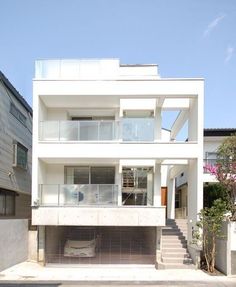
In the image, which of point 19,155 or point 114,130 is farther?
point 19,155

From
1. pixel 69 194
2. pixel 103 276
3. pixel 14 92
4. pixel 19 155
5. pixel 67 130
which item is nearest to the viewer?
pixel 103 276

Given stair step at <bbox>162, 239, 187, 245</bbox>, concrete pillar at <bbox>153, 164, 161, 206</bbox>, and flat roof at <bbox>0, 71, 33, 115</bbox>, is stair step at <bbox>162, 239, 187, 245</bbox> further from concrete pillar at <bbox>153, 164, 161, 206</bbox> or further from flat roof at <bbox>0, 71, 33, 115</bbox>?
flat roof at <bbox>0, 71, 33, 115</bbox>

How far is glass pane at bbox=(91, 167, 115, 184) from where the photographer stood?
20.7 meters

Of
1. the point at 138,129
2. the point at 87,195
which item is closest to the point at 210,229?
the point at 138,129

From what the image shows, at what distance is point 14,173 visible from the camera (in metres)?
21.4

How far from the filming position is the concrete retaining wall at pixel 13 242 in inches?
673

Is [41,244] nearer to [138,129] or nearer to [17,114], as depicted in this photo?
[138,129]

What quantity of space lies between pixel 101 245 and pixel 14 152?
638 cm

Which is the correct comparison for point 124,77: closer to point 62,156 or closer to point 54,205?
point 62,156

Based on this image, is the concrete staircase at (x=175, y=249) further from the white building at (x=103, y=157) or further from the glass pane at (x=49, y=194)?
the glass pane at (x=49, y=194)

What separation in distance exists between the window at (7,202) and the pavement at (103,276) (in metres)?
3.17

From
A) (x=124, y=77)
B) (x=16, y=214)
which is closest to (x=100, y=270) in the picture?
(x=16, y=214)

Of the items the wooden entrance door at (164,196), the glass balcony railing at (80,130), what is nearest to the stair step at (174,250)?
the glass balcony railing at (80,130)

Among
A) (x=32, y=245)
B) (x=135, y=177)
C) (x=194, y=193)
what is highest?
(x=135, y=177)
